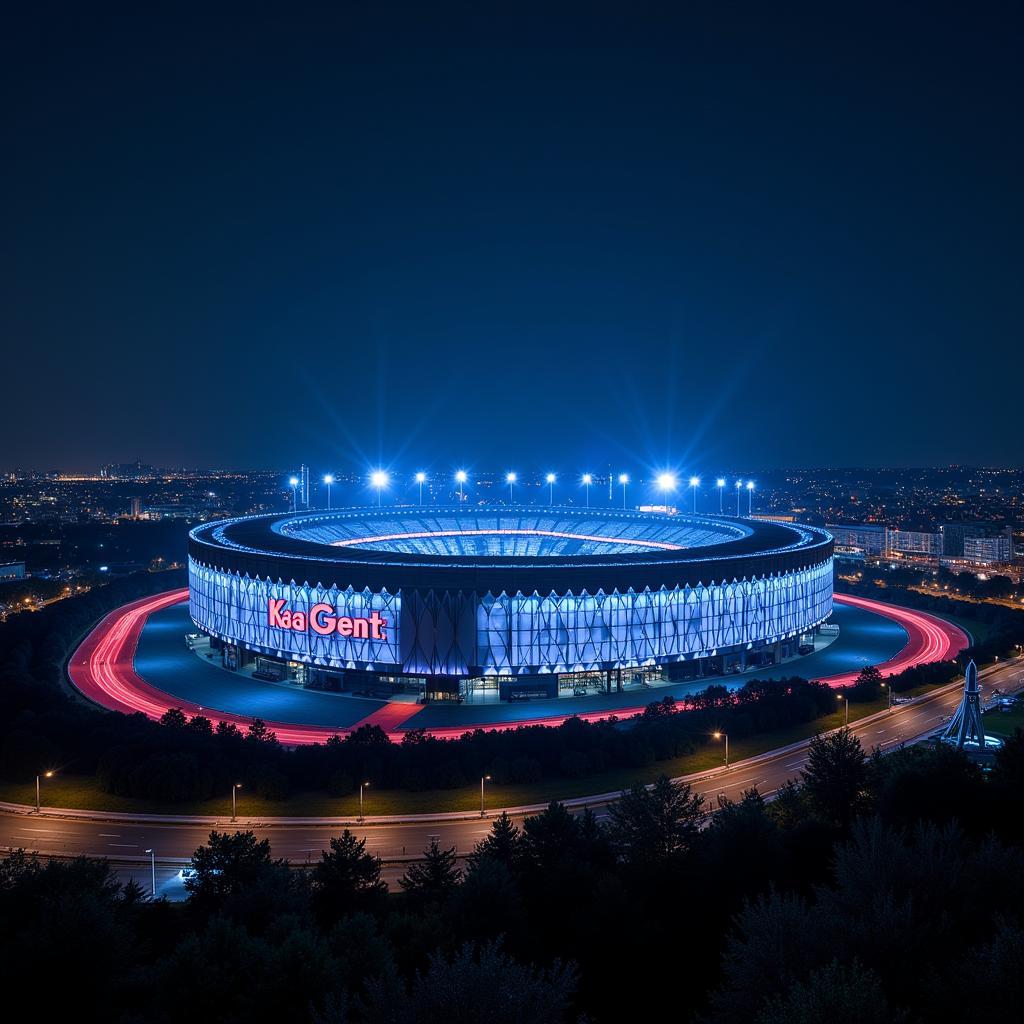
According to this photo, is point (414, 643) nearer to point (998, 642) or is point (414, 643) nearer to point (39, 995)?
point (39, 995)

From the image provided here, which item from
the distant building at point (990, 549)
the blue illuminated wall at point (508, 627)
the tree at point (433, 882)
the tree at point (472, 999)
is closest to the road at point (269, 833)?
the tree at point (433, 882)

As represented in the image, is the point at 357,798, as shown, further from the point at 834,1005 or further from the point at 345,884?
the point at 834,1005

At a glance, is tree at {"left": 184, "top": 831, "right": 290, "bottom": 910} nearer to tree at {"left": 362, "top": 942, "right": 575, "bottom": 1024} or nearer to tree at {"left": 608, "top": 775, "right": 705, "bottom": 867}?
tree at {"left": 608, "top": 775, "right": 705, "bottom": 867}

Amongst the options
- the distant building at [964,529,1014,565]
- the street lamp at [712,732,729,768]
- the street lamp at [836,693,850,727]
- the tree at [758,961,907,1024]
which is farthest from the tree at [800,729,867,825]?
the distant building at [964,529,1014,565]

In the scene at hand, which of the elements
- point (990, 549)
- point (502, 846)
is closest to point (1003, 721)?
point (502, 846)

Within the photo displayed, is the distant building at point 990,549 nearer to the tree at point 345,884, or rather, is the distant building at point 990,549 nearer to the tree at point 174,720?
the tree at point 174,720
